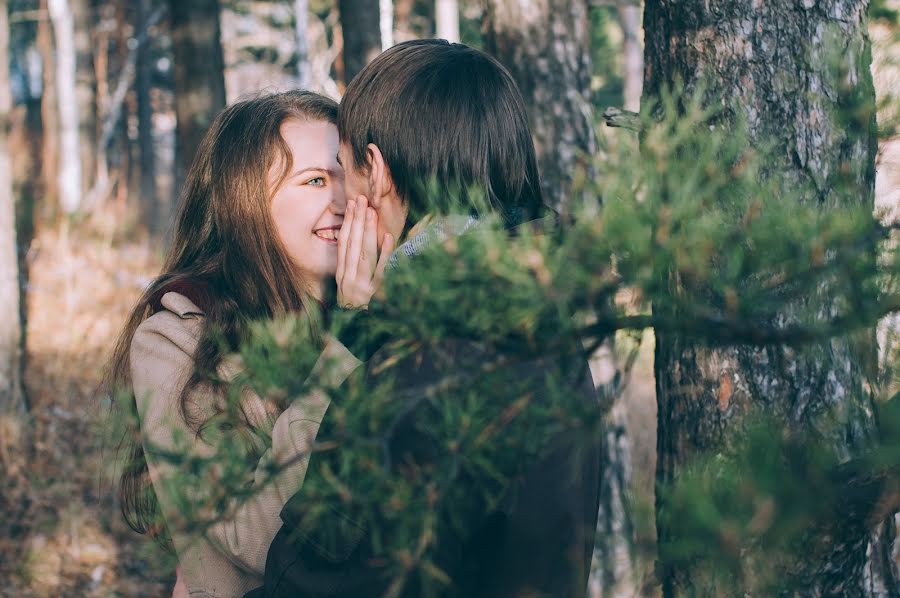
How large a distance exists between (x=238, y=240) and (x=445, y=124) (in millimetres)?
1007

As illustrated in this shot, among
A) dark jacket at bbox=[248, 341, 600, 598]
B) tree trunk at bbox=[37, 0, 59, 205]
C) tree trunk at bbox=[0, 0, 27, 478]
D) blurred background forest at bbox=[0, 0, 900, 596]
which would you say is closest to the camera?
dark jacket at bbox=[248, 341, 600, 598]

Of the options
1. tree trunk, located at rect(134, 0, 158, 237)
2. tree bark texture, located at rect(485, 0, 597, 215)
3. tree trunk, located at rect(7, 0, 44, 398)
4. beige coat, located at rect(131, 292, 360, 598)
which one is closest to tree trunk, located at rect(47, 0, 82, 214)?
tree trunk, located at rect(7, 0, 44, 398)

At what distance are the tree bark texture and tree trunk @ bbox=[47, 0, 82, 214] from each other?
11422 millimetres

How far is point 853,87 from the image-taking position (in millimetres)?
1159

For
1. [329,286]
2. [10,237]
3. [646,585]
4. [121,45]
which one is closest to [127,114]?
[121,45]

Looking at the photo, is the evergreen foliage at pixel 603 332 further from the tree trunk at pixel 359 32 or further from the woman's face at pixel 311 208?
the tree trunk at pixel 359 32

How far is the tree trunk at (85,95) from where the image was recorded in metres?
16.7

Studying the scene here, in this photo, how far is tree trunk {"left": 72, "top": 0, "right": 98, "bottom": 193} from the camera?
16672mm

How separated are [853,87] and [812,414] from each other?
3.29 feet

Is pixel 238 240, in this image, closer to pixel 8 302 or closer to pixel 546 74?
pixel 546 74

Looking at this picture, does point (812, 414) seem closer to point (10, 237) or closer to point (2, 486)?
point (2, 486)

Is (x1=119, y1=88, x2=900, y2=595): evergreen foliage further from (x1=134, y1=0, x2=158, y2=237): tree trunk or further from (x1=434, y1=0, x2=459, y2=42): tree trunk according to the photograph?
(x1=134, y1=0, x2=158, y2=237): tree trunk

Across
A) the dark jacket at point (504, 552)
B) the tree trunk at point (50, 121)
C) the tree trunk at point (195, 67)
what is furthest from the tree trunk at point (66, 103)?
the dark jacket at point (504, 552)

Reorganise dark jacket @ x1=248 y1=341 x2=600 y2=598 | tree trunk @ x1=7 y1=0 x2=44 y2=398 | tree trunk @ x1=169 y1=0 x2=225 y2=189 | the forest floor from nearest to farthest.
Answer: dark jacket @ x1=248 y1=341 x2=600 y2=598 < the forest floor < tree trunk @ x1=169 y1=0 x2=225 y2=189 < tree trunk @ x1=7 y1=0 x2=44 y2=398
